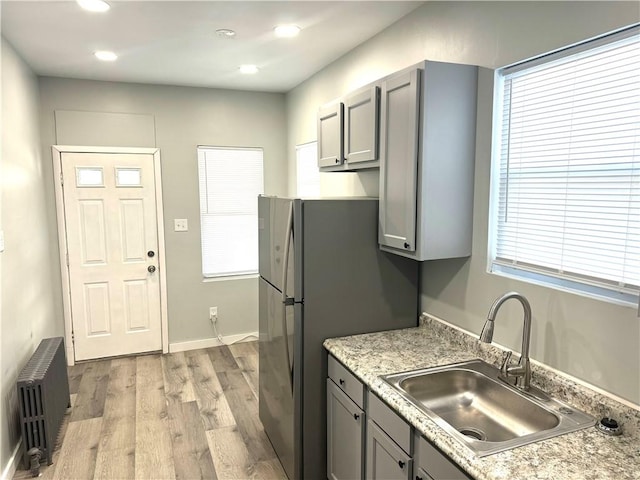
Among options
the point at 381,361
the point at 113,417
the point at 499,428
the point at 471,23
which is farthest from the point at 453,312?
the point at 113,417

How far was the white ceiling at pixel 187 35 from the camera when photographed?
2.47 metres

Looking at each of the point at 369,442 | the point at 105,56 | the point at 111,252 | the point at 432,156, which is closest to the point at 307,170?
the point at 105,56

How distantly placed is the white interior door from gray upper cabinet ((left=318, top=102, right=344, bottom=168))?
2081 millimetres

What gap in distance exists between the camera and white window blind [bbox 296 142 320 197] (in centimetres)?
415

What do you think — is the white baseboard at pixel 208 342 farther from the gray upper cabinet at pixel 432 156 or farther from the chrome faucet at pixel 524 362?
the chrome faucet at pixel 524 362

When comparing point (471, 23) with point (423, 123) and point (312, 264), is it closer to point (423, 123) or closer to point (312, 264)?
point (423, 123)

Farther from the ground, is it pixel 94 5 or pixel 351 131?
pixel 94 5

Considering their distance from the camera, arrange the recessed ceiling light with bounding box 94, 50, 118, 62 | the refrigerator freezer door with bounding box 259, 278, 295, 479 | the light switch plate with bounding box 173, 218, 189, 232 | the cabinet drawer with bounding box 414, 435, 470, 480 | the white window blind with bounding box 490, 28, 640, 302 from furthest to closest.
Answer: the light switch plate with bounding box 173, 218, 189, 232 → the recessed ceiling light with bounding box 94, 50, 118, 62 → the refrigerator freezer door with bounding box 259, 278, 295, 479 → the white window blind with bounding box 490, 28, 640, 302 → the cabinet drawer with bounding box 414, 435, 470, 480

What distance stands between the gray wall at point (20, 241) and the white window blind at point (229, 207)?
138 cm

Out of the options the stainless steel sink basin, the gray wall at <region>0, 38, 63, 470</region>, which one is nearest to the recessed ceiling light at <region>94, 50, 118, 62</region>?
the gray wall at <region>0, 38, 63, 470</region>

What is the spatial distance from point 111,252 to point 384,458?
134 inches

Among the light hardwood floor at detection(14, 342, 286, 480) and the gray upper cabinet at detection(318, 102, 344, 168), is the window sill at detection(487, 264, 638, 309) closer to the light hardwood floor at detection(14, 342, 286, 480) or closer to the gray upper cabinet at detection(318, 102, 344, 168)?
the gray upper cabinet at detection(318, 102, 344, 168)

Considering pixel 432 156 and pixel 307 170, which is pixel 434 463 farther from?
pixel 307 170

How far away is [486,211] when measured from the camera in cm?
212
